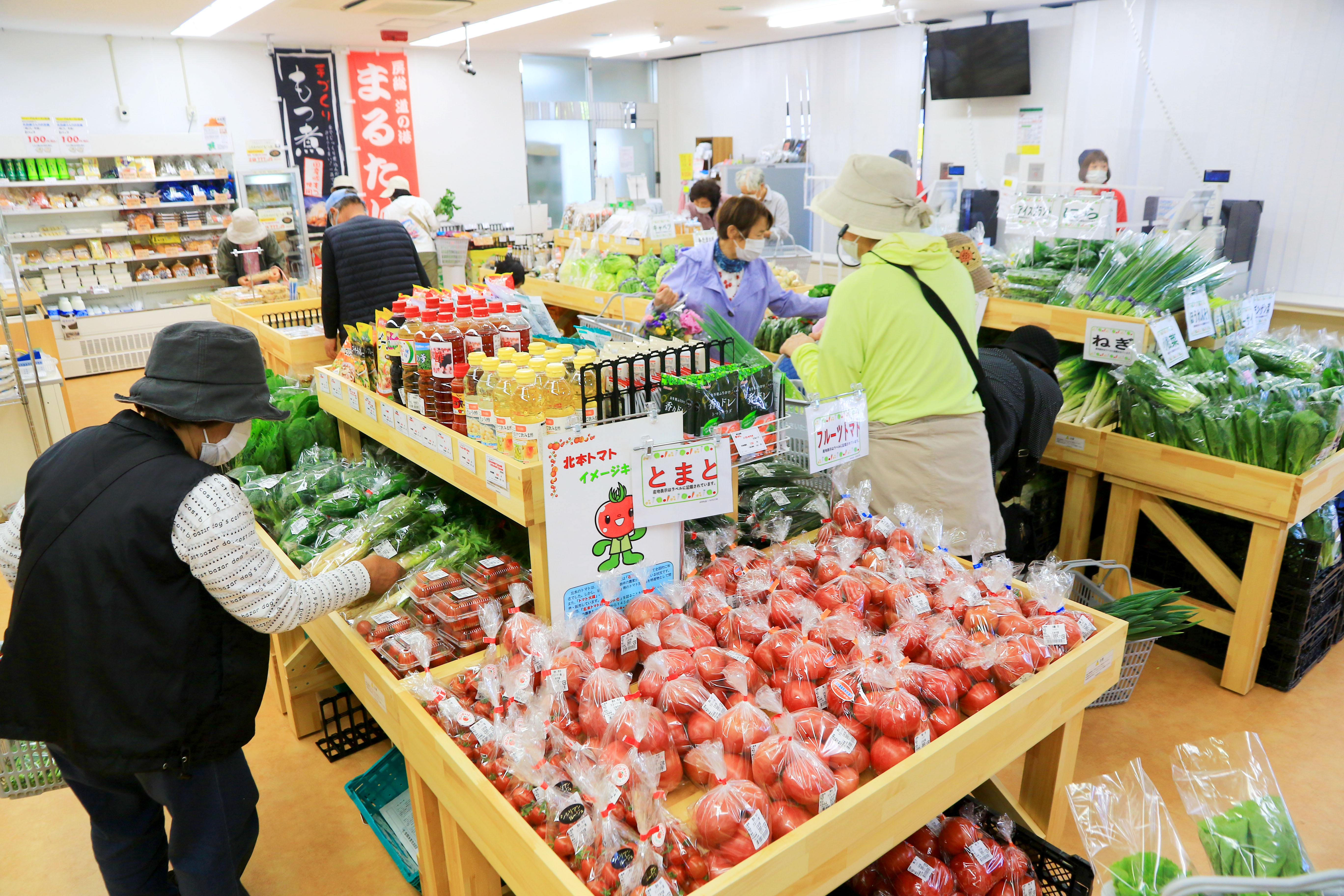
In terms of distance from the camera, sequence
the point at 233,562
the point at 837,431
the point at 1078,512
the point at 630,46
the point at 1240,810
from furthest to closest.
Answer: the point at 630,46 < the point at 1078,512 < the point at 837,431 < the point at 233,562 < the point at 1240,810

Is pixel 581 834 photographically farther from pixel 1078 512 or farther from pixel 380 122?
pixel 380 122

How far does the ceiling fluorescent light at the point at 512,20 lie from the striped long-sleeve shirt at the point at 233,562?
717cm

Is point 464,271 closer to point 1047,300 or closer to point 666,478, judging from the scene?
point 1047,300

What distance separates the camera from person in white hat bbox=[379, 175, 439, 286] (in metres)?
7.30

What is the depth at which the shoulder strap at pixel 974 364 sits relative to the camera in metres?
2.42

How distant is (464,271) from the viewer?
7539 mm

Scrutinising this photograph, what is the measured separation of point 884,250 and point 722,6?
23.0 feet

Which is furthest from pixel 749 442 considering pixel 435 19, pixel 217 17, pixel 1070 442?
pixel 217 17

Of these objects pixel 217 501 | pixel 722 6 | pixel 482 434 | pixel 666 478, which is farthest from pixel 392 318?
pixel 722 6

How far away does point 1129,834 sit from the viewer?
4.33 feet

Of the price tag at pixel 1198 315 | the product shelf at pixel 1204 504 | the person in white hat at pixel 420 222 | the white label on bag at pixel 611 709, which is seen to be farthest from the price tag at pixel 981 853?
the person in white hat at pixel 420 222

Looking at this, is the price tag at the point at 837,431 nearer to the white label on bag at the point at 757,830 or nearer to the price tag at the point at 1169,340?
the white label on bag at the point at 757,830

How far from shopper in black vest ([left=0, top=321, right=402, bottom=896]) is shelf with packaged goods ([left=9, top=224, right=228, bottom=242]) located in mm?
8182

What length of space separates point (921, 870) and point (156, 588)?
1669 mm
